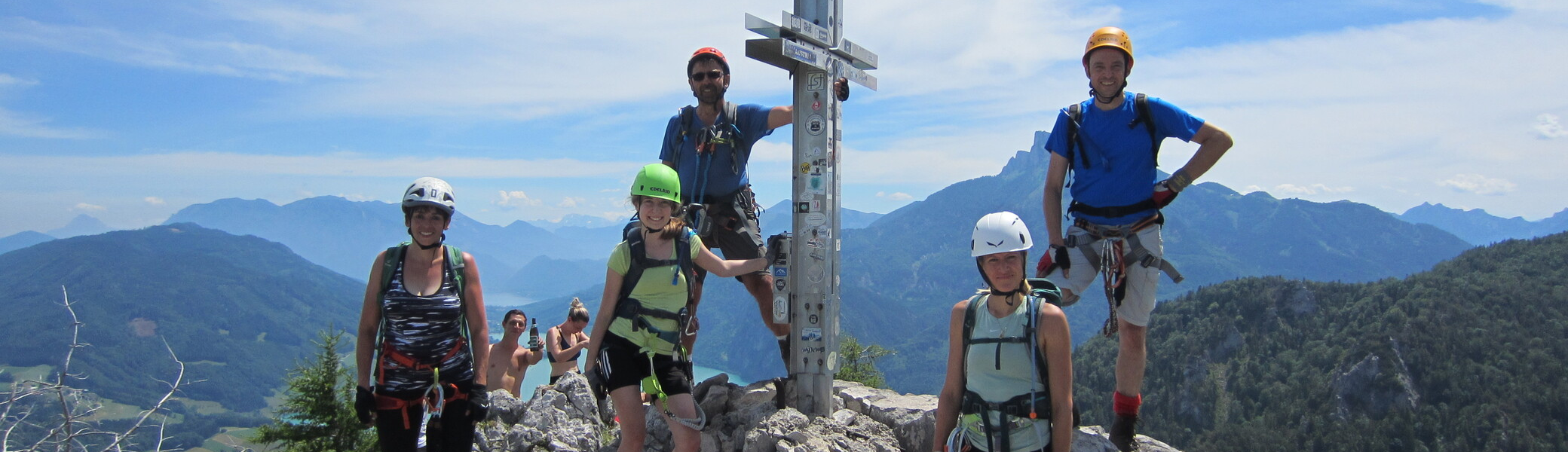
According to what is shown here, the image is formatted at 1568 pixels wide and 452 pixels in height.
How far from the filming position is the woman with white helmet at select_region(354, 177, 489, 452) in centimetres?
502

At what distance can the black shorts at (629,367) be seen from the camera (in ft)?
17.3

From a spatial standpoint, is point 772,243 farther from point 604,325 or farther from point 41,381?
point 41,381

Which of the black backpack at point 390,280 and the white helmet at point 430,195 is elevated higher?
the white helmet at point 430,195

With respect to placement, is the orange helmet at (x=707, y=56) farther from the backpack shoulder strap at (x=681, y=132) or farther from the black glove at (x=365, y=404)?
the black glove at (x=365, y=404)

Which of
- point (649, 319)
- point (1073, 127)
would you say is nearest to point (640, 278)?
point (649, 319)

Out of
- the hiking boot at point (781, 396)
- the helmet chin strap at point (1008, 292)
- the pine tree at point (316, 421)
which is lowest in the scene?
the pine tree at point (316, 421)

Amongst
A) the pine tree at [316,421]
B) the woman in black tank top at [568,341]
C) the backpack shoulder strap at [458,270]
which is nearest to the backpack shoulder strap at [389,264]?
the backpack shoulder strap at [458,270]

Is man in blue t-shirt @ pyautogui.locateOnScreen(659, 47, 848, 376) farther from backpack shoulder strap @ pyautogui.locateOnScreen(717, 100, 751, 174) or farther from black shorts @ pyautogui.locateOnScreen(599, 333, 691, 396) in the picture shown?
black shorts @ pyautogui.locateOnScreen(599, 333, 691, 396)

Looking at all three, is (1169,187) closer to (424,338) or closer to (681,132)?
(681,132)

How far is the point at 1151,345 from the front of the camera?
138m

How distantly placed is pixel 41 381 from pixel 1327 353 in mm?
140720

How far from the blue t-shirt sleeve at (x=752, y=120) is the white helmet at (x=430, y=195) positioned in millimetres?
2519

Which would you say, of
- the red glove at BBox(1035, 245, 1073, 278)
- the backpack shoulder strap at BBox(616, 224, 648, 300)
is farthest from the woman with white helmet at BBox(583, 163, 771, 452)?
the red glove at BBox(1035, 245, 1073, 278)

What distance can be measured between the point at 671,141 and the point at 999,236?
11.0ft
